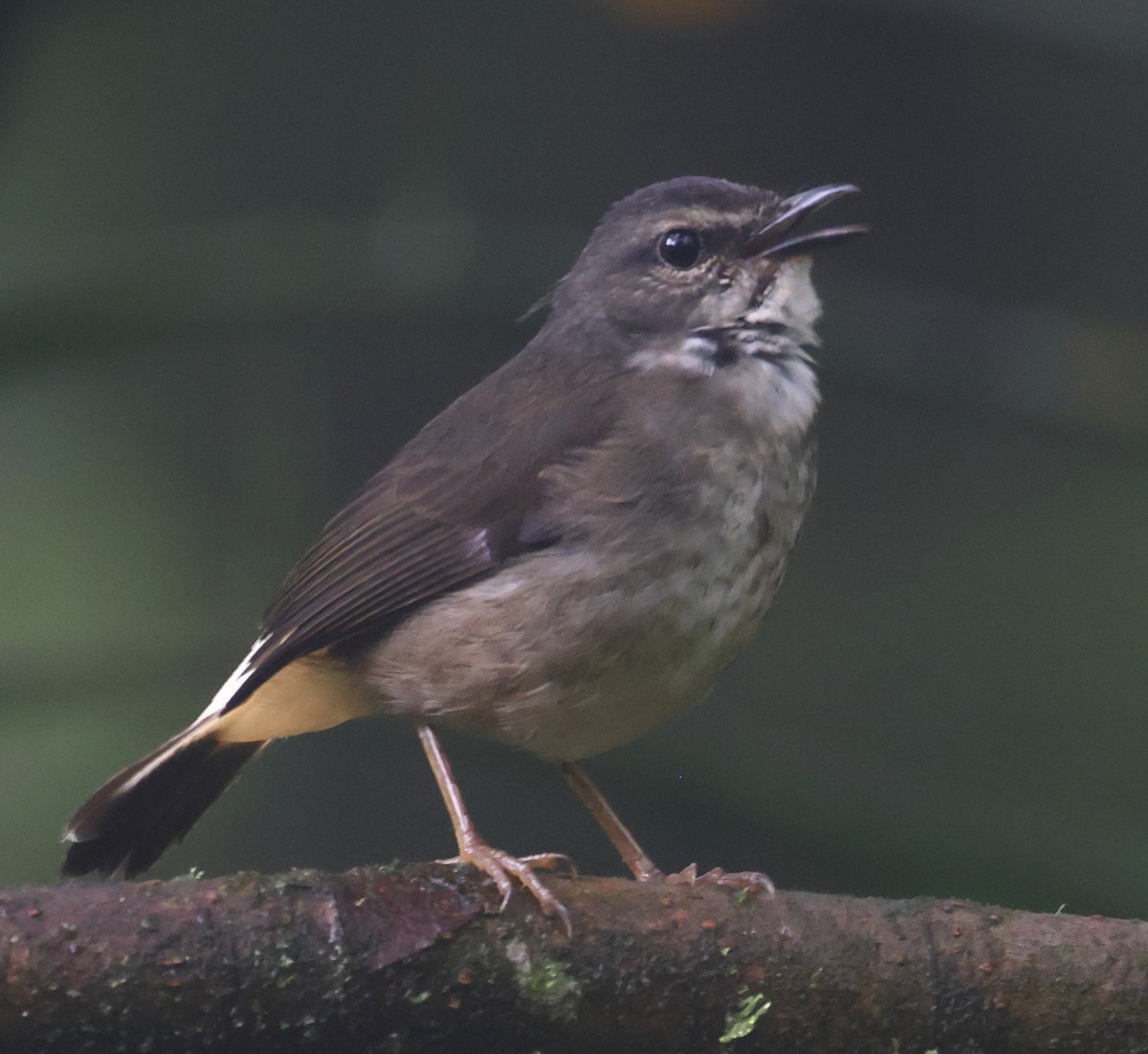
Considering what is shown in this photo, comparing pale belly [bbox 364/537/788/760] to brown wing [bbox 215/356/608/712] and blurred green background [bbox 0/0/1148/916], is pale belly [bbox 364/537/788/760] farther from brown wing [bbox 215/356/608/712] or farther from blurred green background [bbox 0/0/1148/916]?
blurred green background [bbox 0/0/1148/916]

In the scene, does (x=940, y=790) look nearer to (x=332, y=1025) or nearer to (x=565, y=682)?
(x=565, y=682)

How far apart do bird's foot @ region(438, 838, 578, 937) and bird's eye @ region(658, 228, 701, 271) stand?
1646 mm

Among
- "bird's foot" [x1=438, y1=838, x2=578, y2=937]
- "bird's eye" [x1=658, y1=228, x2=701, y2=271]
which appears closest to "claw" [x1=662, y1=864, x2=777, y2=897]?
"bird's foot" [x1=438, y1=838, x2=578, y2=937]

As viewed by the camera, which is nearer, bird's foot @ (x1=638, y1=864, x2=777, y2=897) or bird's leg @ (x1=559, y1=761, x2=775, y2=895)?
bird's foot @ (x1=638, y1=864, x2=777, y2=897)

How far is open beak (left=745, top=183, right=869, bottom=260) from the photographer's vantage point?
4.18m

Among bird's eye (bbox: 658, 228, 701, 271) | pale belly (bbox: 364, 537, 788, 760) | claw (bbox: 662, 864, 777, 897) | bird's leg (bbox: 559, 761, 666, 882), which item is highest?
bird's eye (bbox: 658, 228, 701, 271)

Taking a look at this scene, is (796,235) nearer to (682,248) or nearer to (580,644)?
(682,248)

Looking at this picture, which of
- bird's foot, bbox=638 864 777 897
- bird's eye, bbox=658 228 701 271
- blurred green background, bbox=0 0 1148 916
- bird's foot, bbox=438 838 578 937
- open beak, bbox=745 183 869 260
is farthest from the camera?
blurred green background, bbox=0 0 1148 916

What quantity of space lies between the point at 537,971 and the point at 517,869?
0.42 m

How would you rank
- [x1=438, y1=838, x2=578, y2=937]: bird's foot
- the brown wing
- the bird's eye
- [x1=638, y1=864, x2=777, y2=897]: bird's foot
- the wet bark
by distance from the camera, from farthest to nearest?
the bird's eye → the brown wing → [x1=638, y1=864, x2=777, y2=897]: bird's foot → [x1=438, y1=838, x2=578, y2=937]: bird's foot → the wet bark

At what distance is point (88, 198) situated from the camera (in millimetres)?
6492

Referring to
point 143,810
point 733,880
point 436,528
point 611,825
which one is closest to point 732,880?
point 733,880

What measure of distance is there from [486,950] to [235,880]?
479 mm

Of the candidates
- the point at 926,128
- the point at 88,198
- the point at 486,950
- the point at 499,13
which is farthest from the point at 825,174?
the point at 486,950
